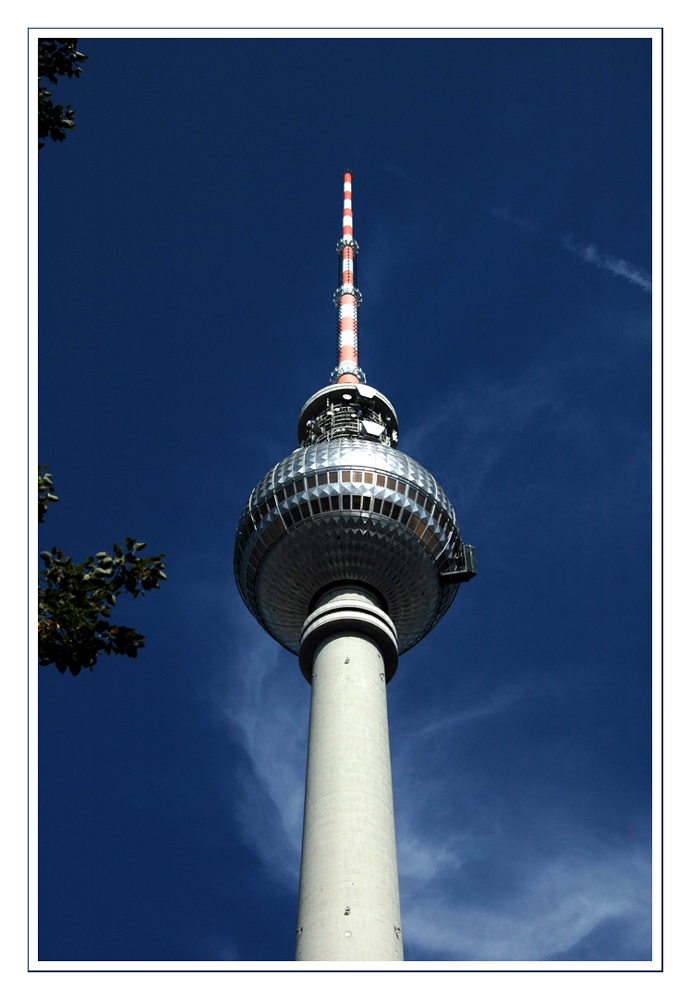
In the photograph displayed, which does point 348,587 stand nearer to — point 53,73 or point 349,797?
point 349,797

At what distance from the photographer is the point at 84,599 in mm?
15523

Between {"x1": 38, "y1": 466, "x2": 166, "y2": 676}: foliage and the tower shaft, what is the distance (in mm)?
21579

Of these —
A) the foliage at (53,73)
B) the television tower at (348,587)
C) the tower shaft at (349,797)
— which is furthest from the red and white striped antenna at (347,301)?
the foliage at (53,73)

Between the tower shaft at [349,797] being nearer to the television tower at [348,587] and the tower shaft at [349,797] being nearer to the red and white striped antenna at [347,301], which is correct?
the television tower at [348,587]

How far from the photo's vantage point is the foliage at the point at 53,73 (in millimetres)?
18750

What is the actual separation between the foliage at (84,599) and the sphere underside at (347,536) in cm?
3286

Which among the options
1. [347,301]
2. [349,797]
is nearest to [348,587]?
[349,797]

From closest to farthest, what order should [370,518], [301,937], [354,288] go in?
[301,937], [370,518], [354,288]

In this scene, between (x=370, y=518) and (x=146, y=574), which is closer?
(x=146, y=574)

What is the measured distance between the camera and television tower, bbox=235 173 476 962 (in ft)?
125
